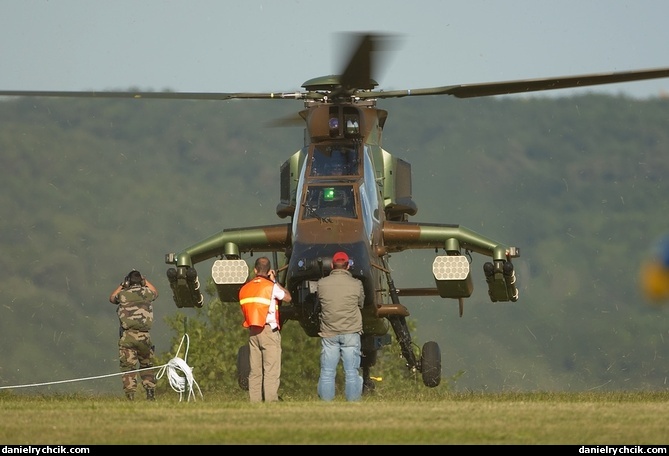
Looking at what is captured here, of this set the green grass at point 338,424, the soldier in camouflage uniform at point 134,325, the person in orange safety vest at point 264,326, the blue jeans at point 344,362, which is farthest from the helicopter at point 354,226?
the green grass at point 338,424

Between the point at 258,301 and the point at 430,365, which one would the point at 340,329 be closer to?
the point at 258,301

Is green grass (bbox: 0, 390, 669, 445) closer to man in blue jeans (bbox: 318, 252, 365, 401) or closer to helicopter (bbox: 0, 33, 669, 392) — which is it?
man in blue jeans (bbox: 318, 252, 365, 401)

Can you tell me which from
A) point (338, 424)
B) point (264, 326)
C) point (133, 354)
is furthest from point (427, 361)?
point (338, 424)

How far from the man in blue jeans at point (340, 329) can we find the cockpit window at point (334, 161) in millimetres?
3499

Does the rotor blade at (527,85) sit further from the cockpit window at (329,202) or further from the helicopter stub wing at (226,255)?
the helicopter stub wing at (226,255)

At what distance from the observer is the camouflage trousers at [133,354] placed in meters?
25.4

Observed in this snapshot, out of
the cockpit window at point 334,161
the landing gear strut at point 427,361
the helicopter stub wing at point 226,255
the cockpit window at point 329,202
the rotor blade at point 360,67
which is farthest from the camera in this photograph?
the landing gear strut at point 427,361

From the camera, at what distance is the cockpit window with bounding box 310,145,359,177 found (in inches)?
996

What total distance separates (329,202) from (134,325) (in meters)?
3.51

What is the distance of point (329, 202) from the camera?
81.3 ft

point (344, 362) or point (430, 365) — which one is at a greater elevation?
point (344, 362)

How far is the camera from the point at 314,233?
24.1m


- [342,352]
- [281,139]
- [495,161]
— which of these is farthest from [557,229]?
[342,352]

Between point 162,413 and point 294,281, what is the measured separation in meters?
6.77
